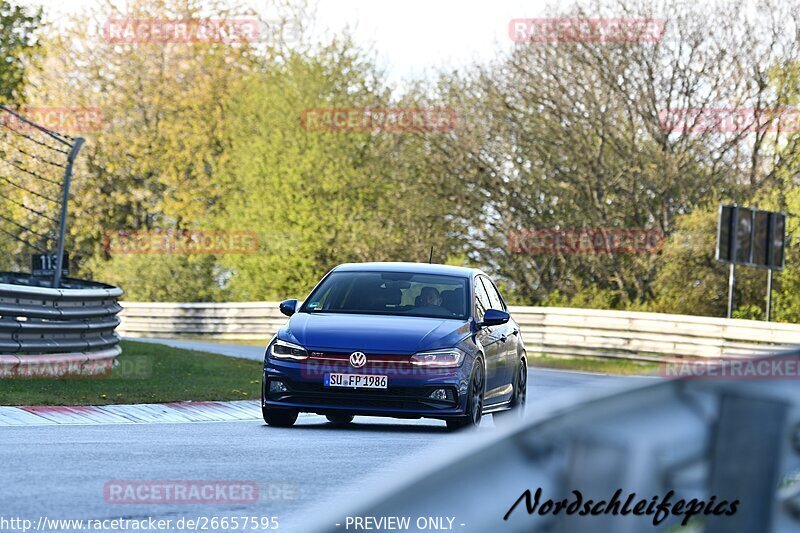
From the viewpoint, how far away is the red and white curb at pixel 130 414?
43.3 feet

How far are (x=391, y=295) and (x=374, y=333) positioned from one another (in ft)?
3.86

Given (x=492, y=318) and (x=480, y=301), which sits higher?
(x=480, y=301)

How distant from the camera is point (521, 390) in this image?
15430mm

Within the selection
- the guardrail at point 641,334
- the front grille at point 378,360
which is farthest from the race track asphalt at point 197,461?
the guardrail at point 641,334

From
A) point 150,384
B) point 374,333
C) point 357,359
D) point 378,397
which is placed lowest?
point 150,384

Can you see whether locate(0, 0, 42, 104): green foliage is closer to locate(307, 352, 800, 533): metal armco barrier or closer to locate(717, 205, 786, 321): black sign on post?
locate(717, 205, 786, 321): black sign on post

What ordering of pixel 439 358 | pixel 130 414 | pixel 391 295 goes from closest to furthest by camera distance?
1. pixel 439 358
2. pixel 391 295
3. pixel 130 414

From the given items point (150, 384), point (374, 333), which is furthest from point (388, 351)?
point (150, 384)

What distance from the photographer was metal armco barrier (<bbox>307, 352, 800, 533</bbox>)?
67.1 inches

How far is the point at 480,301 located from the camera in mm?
14242

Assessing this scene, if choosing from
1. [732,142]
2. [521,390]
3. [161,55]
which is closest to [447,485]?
[521,390]

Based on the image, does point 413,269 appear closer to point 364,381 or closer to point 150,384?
point 364,381

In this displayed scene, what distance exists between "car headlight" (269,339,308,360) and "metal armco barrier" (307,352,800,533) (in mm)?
10969

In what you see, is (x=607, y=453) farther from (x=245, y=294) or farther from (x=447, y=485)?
(x=245, y=294)
